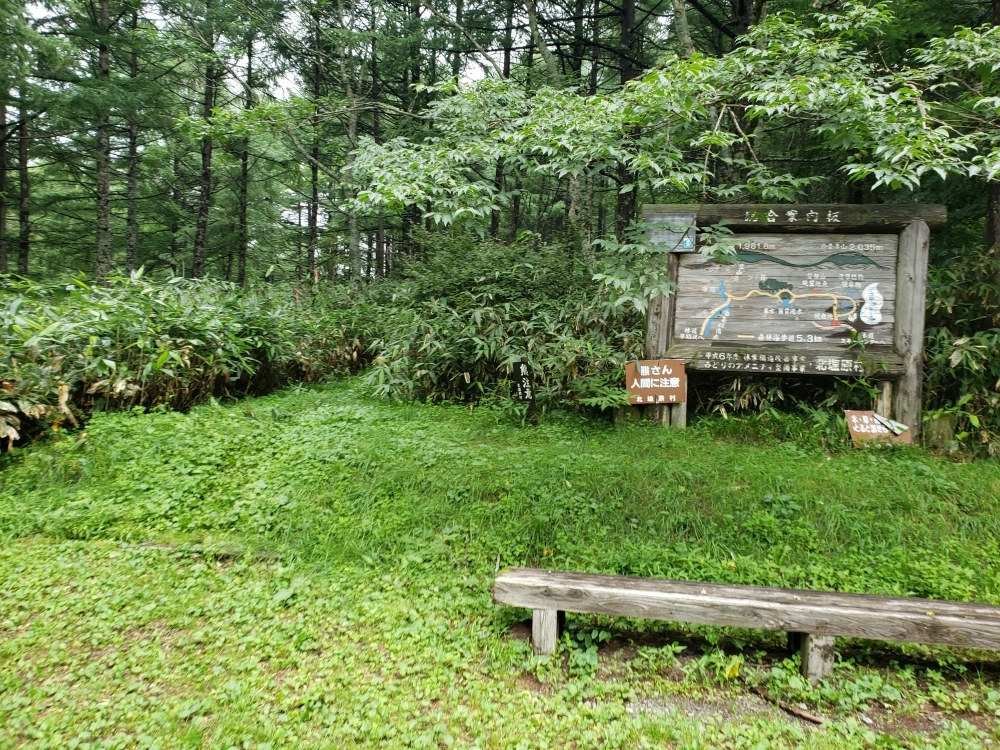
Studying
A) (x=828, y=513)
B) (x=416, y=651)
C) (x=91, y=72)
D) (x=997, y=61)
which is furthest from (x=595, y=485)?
(x=91, y=72)

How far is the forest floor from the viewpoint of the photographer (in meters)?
2.38

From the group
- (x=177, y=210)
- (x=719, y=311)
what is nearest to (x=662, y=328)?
(x=719, y=311)

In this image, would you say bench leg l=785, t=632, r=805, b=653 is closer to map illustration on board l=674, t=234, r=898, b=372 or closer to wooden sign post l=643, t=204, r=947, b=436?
wooden sign post l=643, t=204, r=947, b=436

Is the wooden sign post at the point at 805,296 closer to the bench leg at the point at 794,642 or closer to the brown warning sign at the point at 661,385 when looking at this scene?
the brown warning sign at the point at 661,385

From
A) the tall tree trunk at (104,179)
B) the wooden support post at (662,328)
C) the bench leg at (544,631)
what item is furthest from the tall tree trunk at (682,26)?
the tall tree trunk at (104,179)

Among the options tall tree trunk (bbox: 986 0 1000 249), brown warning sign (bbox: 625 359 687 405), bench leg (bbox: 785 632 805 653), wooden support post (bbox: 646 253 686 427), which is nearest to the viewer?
bench leg (bbox: 785 632 805 653)

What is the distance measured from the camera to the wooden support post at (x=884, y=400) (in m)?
4.95

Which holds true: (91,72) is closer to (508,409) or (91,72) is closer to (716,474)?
(508,409)

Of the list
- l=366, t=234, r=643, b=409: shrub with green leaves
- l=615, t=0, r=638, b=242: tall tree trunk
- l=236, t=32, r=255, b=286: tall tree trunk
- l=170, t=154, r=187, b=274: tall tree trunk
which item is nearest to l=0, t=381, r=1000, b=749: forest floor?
l=366, t=234, r=643, b=409: shrub with green leaves

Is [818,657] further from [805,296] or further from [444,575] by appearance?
[805,296]

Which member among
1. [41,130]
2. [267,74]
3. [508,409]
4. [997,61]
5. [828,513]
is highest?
[267,74]

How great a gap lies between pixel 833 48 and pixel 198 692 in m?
6.32

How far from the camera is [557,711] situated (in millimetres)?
2430

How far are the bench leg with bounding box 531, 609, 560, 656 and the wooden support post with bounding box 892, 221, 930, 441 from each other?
407 centimetres
